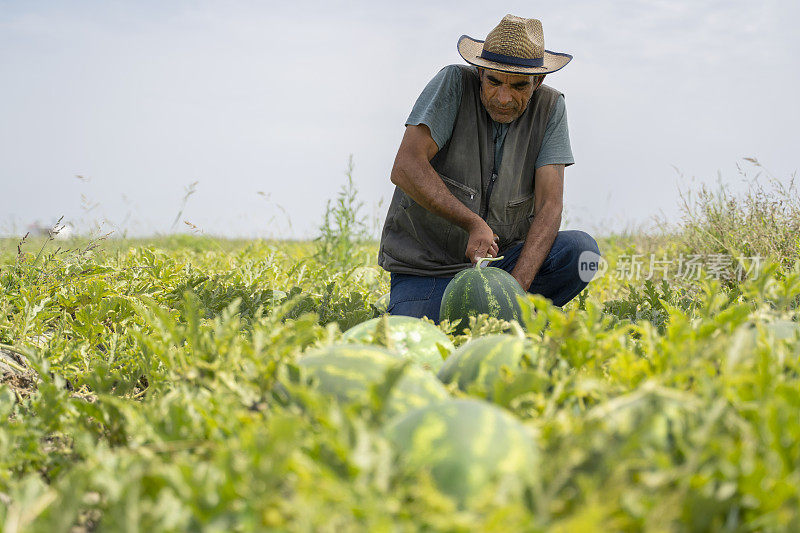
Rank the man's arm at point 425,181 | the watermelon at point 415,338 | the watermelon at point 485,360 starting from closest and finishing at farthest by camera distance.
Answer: the watermelon at point 485,360 → the watermelon at point 415,338 → the man's arm at point 425,181

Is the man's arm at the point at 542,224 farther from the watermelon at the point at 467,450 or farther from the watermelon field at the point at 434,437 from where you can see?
the watermelon at the point at 467,450

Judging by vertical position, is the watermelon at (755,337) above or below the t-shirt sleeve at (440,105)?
below

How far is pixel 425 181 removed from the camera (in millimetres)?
4145

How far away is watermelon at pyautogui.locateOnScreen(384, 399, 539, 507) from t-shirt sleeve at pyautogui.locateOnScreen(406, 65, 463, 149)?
10.6 ft

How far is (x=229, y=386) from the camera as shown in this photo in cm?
162

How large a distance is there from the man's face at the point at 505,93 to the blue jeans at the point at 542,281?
92 cm

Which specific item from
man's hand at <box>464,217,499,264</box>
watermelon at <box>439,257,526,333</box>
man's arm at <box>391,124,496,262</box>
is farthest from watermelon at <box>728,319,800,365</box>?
man's arm at <box>391,124,496,262</box>

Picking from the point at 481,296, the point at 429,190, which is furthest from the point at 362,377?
the point at 429,190

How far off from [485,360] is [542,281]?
2985 millimetres

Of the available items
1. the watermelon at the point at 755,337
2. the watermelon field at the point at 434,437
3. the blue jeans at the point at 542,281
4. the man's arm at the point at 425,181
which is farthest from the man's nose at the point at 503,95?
Result: the watermelon at the point at 755,337

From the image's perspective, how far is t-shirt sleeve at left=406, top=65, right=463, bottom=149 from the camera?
4.27 metres

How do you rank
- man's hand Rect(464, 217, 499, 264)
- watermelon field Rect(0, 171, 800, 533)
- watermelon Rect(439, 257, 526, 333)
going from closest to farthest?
watermelon field Rect(0, 171, 800, 533) → watermelon Rect(439, 257, 526, 333) → man's hand Rect(464, 217, 499, 264)

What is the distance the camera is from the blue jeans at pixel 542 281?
14.5ft

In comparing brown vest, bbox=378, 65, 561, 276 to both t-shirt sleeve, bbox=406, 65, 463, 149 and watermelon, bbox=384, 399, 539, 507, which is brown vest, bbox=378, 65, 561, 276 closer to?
t-shirt sleeve, bbox=406, 65, 463, 149
